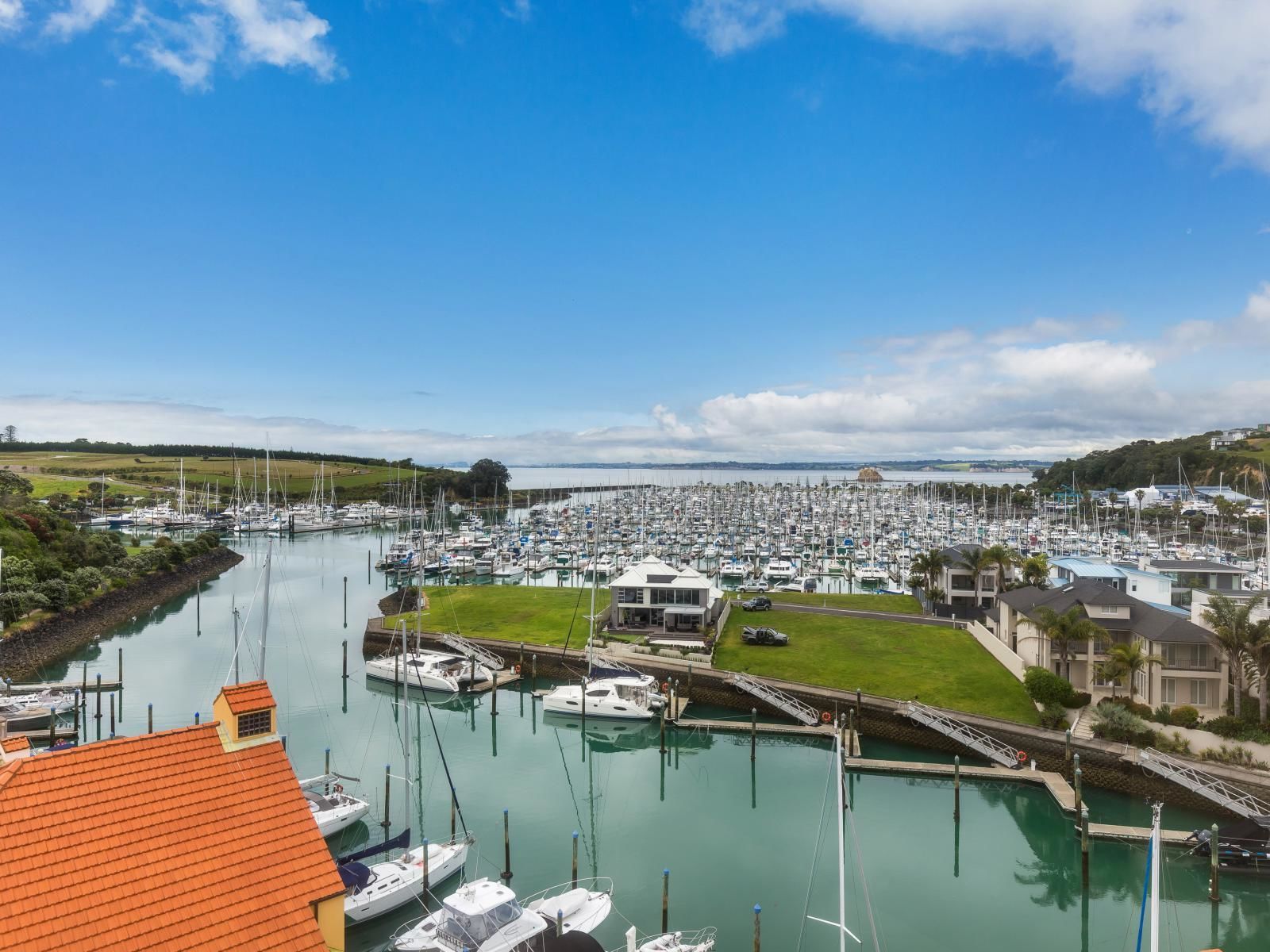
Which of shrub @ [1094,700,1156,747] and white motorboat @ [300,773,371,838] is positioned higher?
shrub @ [1094,700,1156,747]

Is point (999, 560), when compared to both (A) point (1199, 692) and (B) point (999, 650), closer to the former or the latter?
(B) point (999, 650)

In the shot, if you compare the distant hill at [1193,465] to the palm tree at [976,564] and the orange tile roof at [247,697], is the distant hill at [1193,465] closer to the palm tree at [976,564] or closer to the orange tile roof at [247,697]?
the palm tree at [976,564]

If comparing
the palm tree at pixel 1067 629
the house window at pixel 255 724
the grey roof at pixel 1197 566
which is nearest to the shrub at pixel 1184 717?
the palm tree at pixel 1067 629

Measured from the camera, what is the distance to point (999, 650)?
46.5 metres

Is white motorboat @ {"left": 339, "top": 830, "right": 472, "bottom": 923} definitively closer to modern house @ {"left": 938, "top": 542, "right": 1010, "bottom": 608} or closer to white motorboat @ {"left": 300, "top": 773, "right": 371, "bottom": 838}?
white motorboat @ {"left": 300, "top": 773, "right": 371, "bottom": 838}

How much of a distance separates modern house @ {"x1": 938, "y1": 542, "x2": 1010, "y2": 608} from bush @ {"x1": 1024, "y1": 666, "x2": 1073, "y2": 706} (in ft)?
79.2

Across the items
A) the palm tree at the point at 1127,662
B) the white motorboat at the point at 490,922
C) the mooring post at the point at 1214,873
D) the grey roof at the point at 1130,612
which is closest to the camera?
the white motorboat at the point at 490,922

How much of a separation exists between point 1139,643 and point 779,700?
732 inches

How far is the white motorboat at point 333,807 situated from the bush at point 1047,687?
32.3m

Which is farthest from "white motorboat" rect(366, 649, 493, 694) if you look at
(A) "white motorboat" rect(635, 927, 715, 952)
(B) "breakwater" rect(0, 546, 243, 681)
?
(A) "white motorboat" rect(635, 927, 715, 952)

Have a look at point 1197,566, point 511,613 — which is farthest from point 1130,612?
point 511,613

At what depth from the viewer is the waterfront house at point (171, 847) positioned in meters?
11.8

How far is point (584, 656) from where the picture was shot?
49719 millimetres

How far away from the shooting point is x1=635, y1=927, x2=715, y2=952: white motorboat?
20.2 metres
